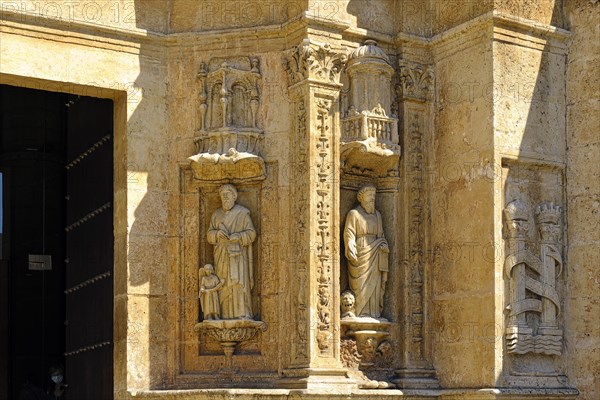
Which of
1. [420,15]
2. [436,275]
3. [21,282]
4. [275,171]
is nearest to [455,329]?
[436,275]

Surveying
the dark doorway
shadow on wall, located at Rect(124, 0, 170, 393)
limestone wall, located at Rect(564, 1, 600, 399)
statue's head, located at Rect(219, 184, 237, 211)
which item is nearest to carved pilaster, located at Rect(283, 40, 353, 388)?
statue's head, located at Rect(219, 184, 237, 211)

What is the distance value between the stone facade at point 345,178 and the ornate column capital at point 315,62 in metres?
0.02

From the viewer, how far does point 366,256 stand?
45.3ft

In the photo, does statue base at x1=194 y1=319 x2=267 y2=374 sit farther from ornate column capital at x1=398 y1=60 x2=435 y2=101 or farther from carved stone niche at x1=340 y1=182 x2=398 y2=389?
ornate column capital at x1=398 y1=60 x2=435 y2=101

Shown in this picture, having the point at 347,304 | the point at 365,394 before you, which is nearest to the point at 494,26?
the point at 347,304

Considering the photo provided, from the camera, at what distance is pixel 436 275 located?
1405 centimetres

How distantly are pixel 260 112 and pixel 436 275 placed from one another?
2.57 metres

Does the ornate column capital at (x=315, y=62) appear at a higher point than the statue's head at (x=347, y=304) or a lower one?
higher

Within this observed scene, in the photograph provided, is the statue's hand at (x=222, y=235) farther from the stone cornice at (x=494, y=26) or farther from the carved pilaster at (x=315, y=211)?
the stone cornice at (x=494, y=26)

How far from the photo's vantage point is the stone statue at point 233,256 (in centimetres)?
1370

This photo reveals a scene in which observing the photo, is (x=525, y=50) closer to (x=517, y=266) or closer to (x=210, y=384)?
(x=517, y=266)

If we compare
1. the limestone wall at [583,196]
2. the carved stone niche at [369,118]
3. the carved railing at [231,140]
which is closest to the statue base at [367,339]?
the carved stone niche at [369,118]

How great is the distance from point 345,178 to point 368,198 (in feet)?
1.12

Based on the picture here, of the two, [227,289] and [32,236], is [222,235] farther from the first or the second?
[32,236]
